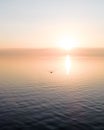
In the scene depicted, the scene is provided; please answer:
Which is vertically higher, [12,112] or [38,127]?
[12,112]

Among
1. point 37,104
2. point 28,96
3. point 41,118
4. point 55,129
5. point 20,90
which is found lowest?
point 55,129

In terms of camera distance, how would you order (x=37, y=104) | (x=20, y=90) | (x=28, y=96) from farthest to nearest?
(x=20, y=90) < (x=28, y=96) < (x=37, y=104)

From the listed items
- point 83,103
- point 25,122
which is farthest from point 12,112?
point 83,103

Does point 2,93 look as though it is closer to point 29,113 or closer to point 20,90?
point 20,90

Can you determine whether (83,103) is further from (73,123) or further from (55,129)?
(55,129)

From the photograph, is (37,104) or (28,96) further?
(28,96)

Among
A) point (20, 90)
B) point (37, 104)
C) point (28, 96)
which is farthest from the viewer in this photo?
point (20, 90)

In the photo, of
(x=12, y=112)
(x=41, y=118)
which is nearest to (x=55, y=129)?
(x=41, y=118)

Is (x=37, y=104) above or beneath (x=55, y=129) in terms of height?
above

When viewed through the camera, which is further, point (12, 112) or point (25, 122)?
point (12, 112)
